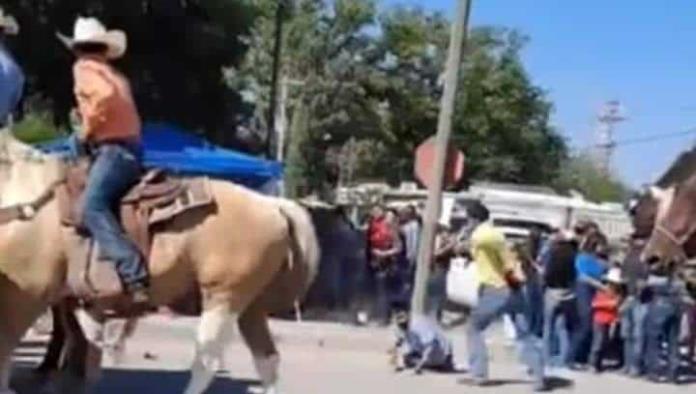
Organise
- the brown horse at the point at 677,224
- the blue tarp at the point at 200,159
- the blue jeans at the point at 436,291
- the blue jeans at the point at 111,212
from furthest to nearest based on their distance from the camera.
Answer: the blue tarp at the point at 200,159
the blue jeans at the point at 436,291
the blue jeans at the point at 111,212
the brown horse at the point at 677,224

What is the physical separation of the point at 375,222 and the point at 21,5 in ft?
21.4

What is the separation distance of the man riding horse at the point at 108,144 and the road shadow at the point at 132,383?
2678 millimetres

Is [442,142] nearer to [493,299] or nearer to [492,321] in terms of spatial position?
[492,321]

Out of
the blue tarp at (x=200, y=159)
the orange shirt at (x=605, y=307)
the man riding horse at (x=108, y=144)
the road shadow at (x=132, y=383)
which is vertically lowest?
the road shadow at (x=132, y=383)

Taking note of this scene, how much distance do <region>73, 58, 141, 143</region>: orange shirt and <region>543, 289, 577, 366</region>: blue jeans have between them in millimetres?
9665

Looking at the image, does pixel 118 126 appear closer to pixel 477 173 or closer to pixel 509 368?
pixel 509 368

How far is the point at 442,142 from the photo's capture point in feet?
68.2

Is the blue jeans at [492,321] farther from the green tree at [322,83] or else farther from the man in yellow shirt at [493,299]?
the green tree at [322,83]

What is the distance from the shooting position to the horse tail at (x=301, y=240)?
11.7 m

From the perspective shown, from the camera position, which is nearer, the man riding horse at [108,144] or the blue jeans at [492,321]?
the man riding horse at [108,144]

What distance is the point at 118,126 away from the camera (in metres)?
11.0

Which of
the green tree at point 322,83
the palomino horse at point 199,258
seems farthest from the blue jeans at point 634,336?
the green tree at point 322,83

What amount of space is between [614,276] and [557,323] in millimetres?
1150

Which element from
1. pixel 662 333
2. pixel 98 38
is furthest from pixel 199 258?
pixel 662 333
